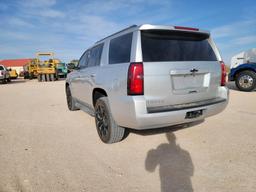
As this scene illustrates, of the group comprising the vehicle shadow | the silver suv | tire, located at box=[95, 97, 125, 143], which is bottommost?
the vehicle shadow

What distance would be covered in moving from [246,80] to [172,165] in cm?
805

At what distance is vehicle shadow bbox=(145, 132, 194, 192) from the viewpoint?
2248mm

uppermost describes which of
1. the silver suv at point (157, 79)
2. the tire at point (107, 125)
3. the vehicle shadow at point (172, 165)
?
the silver suv at point (157, 79)

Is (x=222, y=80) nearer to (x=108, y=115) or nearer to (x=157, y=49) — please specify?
(x=157, y=49)

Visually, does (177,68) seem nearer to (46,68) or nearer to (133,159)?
(133,159)

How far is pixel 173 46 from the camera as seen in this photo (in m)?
2.89

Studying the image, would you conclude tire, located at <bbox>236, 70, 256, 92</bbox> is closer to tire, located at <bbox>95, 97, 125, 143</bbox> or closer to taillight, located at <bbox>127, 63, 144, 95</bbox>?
tire, located at <bbox>95, 97, 125, 143</bbox>

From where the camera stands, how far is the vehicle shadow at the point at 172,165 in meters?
2.25

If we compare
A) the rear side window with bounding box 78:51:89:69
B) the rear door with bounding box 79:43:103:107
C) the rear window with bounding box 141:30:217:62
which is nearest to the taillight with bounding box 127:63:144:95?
the rear window with bounding box 141:30:217:62

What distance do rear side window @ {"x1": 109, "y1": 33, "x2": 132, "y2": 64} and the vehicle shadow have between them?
155 centimetres

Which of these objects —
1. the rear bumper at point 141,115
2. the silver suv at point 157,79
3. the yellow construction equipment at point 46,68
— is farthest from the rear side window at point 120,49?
the yellow construction equipment at point 46,68

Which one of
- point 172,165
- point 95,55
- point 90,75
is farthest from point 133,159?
point 95,55

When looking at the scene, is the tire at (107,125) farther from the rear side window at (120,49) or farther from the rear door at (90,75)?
the rear side window at (120,49)

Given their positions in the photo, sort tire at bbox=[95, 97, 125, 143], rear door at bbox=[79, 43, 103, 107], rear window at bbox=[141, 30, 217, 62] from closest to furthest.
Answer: rear window at bbox=[141, 30, 217, 62], tire at bbox=[95, 97, 125, 143], rear door at bbox=[79, 43, 103, 107]
